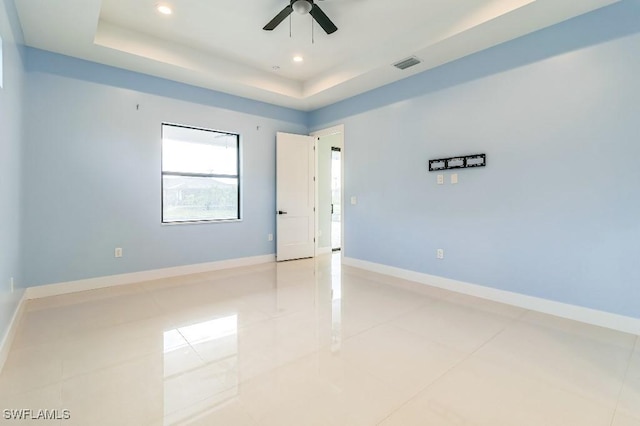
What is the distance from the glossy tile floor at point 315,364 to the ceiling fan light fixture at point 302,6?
295 cm

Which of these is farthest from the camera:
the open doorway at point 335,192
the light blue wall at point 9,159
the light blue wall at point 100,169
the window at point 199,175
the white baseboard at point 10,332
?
Result: the open doorway at point 335,192

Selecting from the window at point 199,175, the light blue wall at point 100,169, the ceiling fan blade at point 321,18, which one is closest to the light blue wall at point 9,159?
the light blue wall at point 100,169

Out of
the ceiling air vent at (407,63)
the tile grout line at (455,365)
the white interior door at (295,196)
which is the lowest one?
the tile grout line at (455,365)

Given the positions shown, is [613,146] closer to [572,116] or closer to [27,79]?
[572,116]

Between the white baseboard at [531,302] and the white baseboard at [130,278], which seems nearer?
the white baseboard at [531,302]

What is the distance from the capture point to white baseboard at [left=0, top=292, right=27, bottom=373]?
A: 213 cm

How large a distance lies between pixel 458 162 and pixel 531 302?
1.75 meters

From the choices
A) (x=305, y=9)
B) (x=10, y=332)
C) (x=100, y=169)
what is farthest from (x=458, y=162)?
(x=10, y=332)

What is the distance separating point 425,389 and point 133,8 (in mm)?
4365

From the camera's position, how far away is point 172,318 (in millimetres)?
2924

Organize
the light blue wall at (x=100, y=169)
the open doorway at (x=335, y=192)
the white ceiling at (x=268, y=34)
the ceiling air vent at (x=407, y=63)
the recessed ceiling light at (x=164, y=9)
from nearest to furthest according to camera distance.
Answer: the white ceiling at (x=268, y=34) → the recessed ceiling light at (x=164, y=9) → the light blue wall at (x=100, y=169) → the ceiling air vent at (x=407, y=63) → the open doorway at (x=335, y=192)

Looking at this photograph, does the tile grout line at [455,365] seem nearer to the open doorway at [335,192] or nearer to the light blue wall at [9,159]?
the light blue wall at [9,159]

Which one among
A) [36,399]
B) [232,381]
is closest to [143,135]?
[36,399]

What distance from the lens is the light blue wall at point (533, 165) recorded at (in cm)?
265
